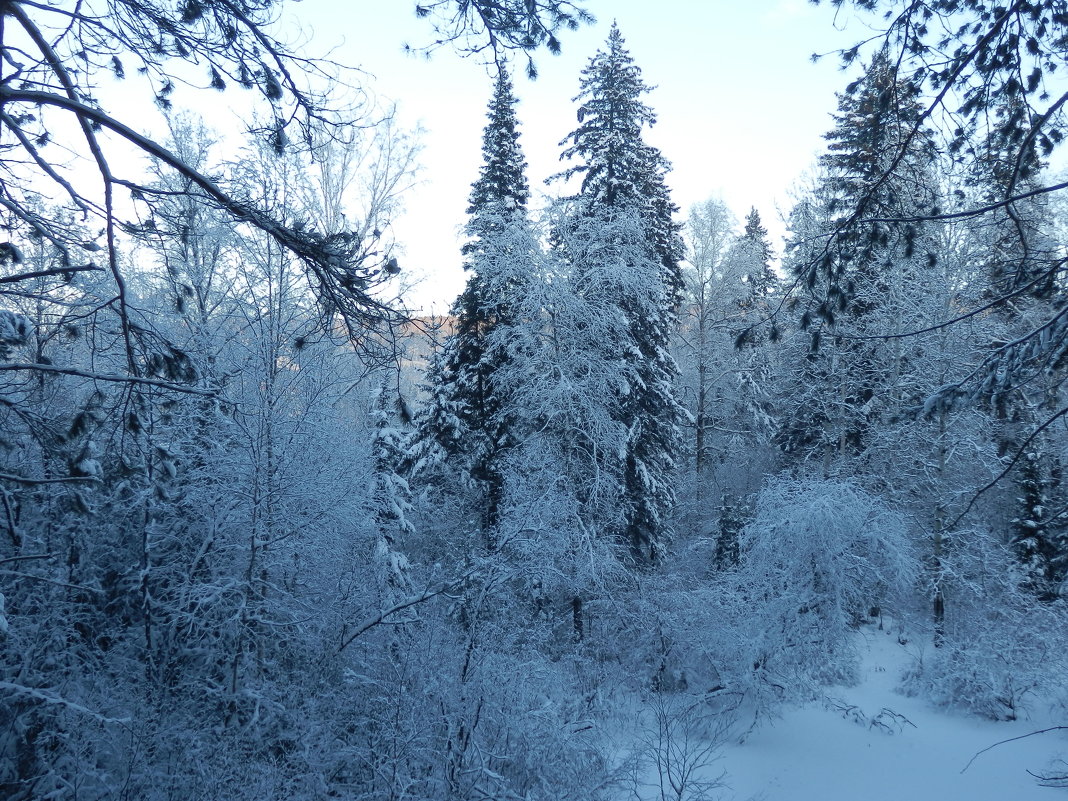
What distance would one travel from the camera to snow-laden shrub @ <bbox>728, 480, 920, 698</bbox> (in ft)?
38.0

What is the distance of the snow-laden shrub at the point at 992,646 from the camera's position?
38.7 ft

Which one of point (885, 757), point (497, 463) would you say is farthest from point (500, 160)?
point (885, 757)

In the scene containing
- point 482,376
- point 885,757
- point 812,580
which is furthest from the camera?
point 482,376

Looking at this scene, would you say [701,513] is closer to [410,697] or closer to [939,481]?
[939,481]

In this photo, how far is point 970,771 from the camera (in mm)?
9734

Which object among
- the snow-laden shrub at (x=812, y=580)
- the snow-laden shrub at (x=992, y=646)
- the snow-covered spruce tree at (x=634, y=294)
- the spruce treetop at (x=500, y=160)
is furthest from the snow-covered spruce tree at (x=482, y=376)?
the snow-laden shrub at (x=992, y=646)

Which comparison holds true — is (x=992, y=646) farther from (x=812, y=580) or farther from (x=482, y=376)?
(x=482, y=376)

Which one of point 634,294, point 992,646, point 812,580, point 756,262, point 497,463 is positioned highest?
point 756,262

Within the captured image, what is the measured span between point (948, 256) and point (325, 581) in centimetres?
1548

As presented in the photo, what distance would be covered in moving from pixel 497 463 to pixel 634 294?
189 inches

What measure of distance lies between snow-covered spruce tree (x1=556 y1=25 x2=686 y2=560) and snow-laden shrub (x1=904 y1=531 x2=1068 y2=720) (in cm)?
643

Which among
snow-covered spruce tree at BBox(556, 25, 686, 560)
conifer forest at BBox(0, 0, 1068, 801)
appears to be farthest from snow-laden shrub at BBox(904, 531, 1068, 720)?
snow-covered spruce tree at BBox(556, 25, 686, 560)

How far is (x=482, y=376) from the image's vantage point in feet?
52.6

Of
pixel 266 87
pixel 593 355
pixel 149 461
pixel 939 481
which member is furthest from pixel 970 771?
pixel 266 87
